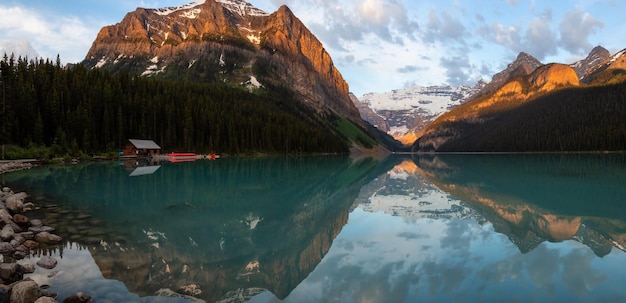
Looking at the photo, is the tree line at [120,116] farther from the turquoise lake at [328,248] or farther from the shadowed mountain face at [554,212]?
the shadowed mountain face at [554,212]

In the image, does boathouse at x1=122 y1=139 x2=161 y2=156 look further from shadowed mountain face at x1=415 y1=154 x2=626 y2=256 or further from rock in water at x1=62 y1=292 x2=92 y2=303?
rock in water at x1=62 y1=292 x2=92 y2=303

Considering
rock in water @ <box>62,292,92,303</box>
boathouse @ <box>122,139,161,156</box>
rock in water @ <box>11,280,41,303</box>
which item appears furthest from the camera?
boathouse @ <box>122,139,161,156</box>

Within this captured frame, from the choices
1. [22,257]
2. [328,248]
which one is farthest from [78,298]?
[328,248]

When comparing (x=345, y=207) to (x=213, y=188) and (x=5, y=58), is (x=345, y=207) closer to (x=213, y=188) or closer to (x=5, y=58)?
(x=213, y=188)

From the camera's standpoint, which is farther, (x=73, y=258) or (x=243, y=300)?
(x=73, y=258)

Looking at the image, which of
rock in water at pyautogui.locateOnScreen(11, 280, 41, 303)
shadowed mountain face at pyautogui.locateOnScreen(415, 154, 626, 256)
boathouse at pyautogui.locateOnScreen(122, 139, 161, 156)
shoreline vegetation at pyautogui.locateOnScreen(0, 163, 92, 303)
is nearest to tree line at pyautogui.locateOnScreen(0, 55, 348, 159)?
boathouse at pyautogui.locateOnScreen(122, 139, 161, 156)

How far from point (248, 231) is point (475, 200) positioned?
2425cm

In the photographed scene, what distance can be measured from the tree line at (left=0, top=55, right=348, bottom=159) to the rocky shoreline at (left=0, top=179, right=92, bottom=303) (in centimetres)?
6570

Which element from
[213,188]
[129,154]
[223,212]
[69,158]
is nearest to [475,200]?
[223,212]

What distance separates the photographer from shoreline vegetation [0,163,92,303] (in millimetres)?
10648

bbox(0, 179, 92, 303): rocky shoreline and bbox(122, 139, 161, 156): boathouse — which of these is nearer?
bbox(0, 179, 92, 303): rocky shoreline

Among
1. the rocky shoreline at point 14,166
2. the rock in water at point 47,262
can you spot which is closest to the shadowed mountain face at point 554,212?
the rock in water at point 47,262

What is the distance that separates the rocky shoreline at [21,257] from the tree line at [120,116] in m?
65.7

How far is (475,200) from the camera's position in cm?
3600
